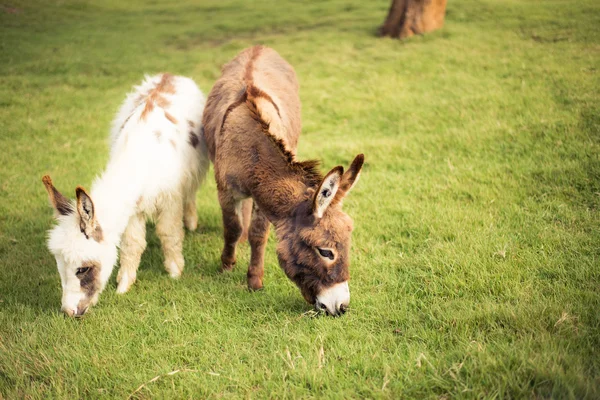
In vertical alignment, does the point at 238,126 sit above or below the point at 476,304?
above

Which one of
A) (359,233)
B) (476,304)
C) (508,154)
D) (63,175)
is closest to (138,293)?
(359,233)

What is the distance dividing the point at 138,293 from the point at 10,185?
3.61 meters

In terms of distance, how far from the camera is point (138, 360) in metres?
3.17

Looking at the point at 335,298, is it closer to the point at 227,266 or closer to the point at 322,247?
the point at 322,247

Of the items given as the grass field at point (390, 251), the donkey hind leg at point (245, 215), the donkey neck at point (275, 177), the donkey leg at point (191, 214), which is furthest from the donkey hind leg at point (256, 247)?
the donkey leg at point (191, 214)

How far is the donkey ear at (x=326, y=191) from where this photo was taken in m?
3.09

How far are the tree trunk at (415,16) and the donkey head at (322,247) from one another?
9.24 metres

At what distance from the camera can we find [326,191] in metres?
3.19

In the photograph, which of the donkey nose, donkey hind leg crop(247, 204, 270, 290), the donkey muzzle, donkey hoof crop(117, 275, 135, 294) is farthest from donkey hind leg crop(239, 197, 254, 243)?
the donkey muzzle

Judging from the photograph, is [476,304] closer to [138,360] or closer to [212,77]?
[138,360]

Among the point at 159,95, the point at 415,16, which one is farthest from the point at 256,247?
the point at 415,16

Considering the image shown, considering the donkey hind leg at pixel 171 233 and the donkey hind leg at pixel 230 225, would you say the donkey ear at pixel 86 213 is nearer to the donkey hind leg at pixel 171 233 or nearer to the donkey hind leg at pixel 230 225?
the donkey hind leg at pixel 171 233

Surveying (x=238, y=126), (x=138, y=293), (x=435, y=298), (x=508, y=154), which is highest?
(x=238, y=126)

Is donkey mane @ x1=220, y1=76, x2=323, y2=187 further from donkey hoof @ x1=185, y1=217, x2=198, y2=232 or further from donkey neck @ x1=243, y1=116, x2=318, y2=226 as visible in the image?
donkey hoof @ x1=185, y1=217, x2=198, y2=232
